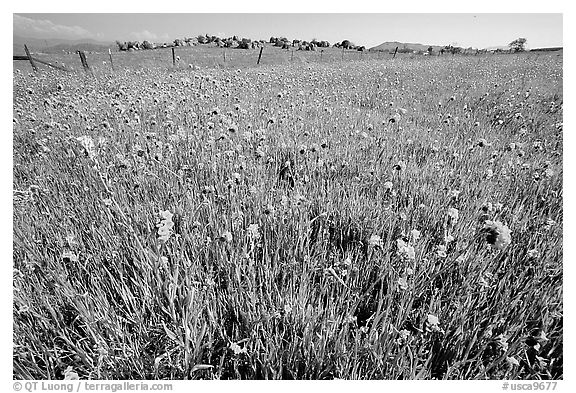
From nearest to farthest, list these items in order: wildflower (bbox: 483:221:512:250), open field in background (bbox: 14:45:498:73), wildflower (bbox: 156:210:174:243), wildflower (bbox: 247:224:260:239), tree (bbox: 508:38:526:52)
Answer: wildflower (bbox: 483:221:512:250) → wildflower (bbox: 156:210:174:243) → wildflower (bbox: 247:224:260:239) → tree (bbox: 508:38:526:52) → open field in background (bbox: 14:45:498:73)

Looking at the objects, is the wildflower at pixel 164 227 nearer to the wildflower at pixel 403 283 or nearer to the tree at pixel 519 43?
the wildflower at pixel 403 283

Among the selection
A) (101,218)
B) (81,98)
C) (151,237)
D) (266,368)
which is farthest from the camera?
(81,98)

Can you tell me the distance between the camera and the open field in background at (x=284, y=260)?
4.75 ft

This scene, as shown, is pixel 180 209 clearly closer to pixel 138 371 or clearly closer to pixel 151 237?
pixel 151 237

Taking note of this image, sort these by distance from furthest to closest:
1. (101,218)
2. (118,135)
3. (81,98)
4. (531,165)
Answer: (81,98) → (118,135) → (531,165) → (101,218)

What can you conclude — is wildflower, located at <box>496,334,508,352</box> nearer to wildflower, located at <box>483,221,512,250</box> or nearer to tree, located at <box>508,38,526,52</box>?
wildflower, located at <box>483,221,512,250</box>

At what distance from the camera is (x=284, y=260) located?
1.96 metres

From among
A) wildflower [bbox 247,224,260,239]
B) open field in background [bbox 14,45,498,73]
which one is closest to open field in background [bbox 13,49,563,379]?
wildflower [bbox 247,224,260,239]

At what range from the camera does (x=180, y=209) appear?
7.27 feet

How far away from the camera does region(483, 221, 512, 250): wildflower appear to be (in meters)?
1.32

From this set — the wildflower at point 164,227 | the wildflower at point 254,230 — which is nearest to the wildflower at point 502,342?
the wildflower at point 254,230

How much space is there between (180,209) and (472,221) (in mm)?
2228

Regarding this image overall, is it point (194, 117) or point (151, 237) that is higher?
point (194, 117)

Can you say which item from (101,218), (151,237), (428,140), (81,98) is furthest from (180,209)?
(81,98)
